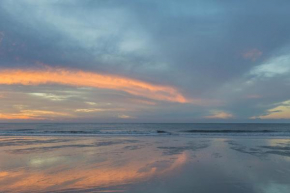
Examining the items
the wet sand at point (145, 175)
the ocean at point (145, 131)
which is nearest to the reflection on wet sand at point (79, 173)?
the wet sand at point (145, 175)

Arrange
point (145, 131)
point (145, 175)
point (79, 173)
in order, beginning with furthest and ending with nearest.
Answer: point (145, 131) → point (79, 173) → point (145, 175)

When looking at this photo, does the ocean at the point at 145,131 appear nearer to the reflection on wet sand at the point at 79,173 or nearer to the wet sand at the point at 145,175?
the wet sand at the point at 145,175

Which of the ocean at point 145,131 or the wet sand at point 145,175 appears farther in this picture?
the ocean at point 145,131

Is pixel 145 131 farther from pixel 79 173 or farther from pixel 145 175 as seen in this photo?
pixel 145 175

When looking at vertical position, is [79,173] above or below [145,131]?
below

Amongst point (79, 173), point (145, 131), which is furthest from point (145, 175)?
point (145, 131)

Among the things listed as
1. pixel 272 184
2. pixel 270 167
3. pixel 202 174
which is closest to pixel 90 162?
pixel 202 174

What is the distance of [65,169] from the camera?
9633mm

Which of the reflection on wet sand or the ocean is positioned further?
the ocean

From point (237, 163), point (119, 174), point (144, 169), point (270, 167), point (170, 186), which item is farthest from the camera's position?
point (237, 163)

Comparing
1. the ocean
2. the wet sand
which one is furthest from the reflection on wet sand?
the ocean

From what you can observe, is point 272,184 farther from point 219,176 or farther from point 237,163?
point 237,163

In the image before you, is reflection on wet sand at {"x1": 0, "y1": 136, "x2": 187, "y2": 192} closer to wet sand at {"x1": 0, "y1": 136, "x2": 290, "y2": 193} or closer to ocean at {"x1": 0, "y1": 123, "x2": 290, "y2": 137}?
wet sand at {"x1": 0, "y1": 136, "x2": 290, "y2": 193}

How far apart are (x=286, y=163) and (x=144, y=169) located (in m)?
7.69
